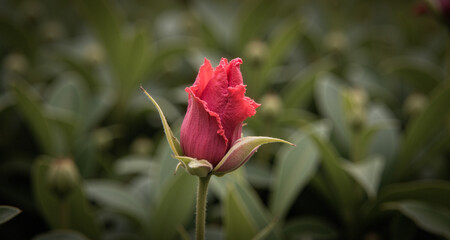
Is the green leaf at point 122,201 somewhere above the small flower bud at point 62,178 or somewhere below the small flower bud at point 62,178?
below

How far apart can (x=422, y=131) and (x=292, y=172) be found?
13.2 inches

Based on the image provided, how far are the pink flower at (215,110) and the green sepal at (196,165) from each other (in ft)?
0.04

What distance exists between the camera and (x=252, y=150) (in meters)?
0.49

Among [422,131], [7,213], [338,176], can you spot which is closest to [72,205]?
[7,213]

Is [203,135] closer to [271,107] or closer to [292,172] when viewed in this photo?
[292,172]

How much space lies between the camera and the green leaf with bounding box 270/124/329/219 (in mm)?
903

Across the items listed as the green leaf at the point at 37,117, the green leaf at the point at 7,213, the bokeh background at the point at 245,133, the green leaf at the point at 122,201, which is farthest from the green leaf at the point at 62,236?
the green leaf at the point at 37,117

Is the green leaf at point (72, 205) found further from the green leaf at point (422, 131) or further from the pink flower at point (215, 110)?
the green leaf at point (422, 131)

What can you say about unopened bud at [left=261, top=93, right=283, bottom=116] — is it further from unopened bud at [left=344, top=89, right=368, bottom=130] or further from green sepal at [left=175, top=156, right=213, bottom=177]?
green sepal at [left=175, top=156, right=213, bottom=177]

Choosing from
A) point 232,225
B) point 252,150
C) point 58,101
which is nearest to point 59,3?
point 58,101

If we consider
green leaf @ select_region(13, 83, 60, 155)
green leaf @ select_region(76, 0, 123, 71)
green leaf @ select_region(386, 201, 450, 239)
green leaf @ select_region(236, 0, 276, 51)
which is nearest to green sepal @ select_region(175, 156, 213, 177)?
green leaf @ select_region(386, 201, 450, 239)

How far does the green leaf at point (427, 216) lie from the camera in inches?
32.3

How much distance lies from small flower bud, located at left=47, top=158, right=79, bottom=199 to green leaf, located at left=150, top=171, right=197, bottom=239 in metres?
0.18

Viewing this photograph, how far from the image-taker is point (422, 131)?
3.22 ft
